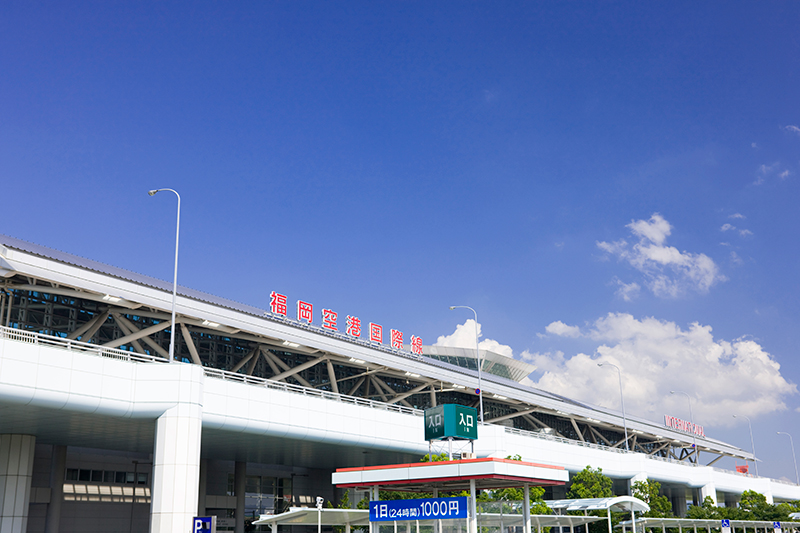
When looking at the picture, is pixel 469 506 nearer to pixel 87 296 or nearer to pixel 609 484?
pixel 87 296

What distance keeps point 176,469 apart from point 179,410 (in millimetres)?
2665

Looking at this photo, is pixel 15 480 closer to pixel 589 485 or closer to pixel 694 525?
pixel 589 485

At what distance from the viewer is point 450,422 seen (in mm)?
27375

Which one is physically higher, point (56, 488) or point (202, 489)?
point (56, 488)

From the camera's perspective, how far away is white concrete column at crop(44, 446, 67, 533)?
43281 mm

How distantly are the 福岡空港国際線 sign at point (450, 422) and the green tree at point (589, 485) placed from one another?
3272cm

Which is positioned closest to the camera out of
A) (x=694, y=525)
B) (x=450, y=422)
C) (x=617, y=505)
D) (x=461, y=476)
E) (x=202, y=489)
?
(x=461, y=476)

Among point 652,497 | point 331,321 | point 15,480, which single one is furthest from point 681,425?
point 15,480

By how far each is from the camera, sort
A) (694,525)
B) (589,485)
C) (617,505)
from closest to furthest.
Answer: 1. (617,505)
2. (694,525)
3. (589,485)

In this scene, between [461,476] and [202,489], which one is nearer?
[461,476]

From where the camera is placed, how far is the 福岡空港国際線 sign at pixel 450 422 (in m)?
27.4

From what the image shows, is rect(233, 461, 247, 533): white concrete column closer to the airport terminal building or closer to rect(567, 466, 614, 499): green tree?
the airport terminal building

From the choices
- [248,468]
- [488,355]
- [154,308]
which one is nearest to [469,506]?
[154,308]

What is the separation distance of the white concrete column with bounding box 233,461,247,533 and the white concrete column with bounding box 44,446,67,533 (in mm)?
14337
